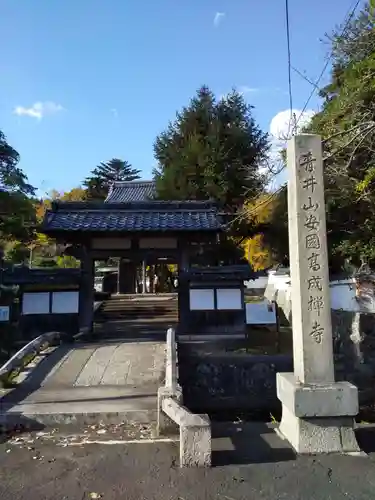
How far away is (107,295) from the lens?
24344 mm

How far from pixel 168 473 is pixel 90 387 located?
395cm

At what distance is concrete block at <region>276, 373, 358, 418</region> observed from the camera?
201 inches

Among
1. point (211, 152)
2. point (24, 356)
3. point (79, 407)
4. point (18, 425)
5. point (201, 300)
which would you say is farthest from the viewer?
point (211, 152)

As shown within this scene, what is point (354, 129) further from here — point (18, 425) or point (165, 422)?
point (18, 425)

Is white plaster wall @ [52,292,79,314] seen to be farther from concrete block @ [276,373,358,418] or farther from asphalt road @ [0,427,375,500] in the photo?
concrete block @ [276,373,358,418]

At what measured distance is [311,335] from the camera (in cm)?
539

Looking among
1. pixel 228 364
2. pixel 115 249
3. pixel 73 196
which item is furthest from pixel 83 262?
pixel 73 196

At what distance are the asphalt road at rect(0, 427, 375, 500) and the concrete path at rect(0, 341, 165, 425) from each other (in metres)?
0.74

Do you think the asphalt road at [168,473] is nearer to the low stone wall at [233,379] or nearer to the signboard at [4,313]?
the low stone wall at [233,379]

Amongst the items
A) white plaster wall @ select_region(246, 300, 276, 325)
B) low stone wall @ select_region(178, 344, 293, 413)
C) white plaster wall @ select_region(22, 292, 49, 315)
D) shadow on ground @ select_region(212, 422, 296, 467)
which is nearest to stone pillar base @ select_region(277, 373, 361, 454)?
shadow on ground @ select_region(212, 422, 296, 467)

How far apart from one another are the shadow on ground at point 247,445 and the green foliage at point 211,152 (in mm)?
18131

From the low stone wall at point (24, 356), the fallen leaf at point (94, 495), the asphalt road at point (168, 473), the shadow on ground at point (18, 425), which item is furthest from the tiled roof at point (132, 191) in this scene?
the fallen leaf at point (94, 495)

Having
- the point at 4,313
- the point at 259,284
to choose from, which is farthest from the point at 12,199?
the point at 259,284

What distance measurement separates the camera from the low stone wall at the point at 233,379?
11.3 metres
